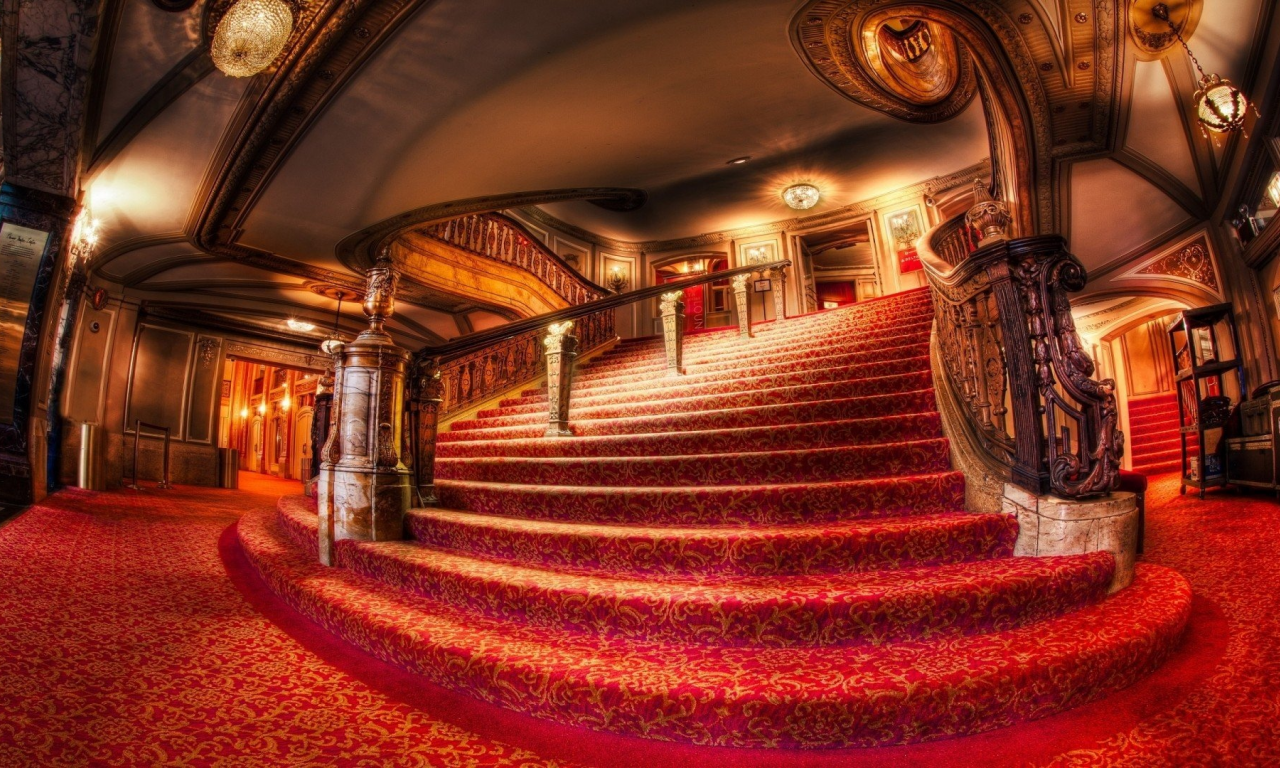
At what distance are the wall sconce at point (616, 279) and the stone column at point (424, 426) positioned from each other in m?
9.50

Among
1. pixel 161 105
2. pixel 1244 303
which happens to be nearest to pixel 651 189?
pixel 161 105

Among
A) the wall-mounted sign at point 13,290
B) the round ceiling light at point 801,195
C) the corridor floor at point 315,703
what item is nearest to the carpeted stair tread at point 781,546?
the corridor floor at point 315,703

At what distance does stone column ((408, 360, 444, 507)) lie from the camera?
3104 millimetres

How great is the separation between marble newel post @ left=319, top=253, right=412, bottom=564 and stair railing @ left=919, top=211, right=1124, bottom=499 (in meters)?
2.85

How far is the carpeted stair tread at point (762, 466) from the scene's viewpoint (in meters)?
2.61

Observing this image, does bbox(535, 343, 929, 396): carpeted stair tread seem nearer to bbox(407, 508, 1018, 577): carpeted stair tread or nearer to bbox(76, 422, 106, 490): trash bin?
bbox(407, 508, 1018, 577): carpeted stair tread

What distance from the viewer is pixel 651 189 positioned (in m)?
10.9

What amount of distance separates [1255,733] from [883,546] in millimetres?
904

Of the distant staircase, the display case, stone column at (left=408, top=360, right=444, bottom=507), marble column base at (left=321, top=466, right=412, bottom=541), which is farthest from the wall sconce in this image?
marble column base at (left=321, top=466, right=412, bottom=541)

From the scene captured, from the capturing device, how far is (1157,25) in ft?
14.5

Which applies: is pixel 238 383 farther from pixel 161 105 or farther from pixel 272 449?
pixel 161 105

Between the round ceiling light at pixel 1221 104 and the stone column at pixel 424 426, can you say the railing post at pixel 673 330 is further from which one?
the round ceiling light at pixel 1221 104

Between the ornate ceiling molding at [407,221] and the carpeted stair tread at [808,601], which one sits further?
the ornate ceiling molding at [407,221]

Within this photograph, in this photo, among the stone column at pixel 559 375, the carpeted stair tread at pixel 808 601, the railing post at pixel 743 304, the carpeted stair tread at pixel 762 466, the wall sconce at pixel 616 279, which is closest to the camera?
the carpeted stair tread at pixel 808 601
